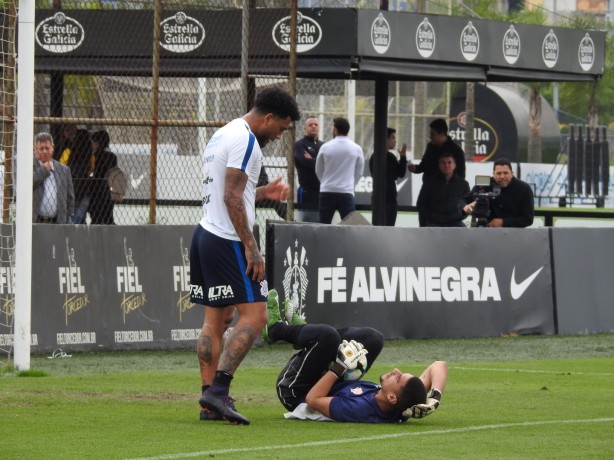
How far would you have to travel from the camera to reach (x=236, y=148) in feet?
29.8

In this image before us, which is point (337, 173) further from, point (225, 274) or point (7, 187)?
point (225, 274)

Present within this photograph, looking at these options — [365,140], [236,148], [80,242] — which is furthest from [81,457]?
[365,140]

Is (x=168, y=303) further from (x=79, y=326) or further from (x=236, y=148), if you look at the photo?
(x=236, y=148)

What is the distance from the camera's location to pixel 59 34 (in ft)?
65.0

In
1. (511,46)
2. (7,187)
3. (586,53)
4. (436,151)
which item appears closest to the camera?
(7,187)

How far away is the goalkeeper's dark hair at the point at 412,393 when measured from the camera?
347 inches

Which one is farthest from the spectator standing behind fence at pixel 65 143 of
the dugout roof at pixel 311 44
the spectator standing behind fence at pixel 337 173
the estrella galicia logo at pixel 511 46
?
the estrella galicia logo at pixel 511 46

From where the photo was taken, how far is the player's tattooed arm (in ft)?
29.6

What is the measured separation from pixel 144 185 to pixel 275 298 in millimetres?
10526

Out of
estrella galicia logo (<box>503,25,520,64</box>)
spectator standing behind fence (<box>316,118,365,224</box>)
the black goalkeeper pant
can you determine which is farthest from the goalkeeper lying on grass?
estrella galicia logo (<box>503,25,520,64</box>)

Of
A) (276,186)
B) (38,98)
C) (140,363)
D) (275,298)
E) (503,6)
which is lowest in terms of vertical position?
(140,363)

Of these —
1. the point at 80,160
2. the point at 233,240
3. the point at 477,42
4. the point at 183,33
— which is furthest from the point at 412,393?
the point at 477,42

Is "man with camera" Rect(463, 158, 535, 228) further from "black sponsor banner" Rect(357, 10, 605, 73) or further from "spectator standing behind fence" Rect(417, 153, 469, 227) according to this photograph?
"black sponsor banner" Rect(357, 10, 605, 73)

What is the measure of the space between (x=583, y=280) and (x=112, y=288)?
634 cm
